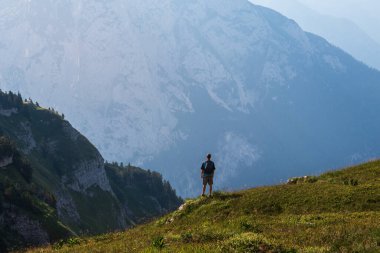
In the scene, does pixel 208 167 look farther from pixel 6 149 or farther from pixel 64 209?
pixel 64 209

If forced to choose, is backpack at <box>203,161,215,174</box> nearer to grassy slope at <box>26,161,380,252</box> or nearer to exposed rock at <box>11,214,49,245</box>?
grassy slope at <box>26,161,380,252</box>

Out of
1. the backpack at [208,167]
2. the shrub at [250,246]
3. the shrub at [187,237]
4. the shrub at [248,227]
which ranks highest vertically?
the backpack at [208,167]

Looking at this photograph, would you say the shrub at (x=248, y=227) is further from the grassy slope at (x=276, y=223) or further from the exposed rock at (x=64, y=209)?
the exposed rock at (x=64, y=209)

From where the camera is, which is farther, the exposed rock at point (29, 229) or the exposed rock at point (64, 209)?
the exposed rock at point (64, 209)

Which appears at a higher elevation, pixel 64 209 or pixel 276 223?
pixel 64 209

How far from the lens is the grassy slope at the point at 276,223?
1556cm

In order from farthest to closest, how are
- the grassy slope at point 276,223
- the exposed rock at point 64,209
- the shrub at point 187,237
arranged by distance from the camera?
the exposed rock at point 64,209 < the shrub at point 187,237 < the grassy slope at point 276,223

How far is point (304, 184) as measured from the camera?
114 ft

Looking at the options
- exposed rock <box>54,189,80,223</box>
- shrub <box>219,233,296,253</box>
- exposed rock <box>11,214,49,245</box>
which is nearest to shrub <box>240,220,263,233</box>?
shrub <box>219,233,296,253</box>

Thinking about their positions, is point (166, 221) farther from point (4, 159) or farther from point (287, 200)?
point (4, 159)

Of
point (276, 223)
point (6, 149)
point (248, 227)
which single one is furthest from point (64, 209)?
point (248, 227)

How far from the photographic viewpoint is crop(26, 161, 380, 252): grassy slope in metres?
15.6

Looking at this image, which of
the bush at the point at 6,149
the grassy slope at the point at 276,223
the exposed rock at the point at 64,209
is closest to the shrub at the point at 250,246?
the grassy slope at the point at 276,223

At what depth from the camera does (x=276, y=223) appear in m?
23.7
